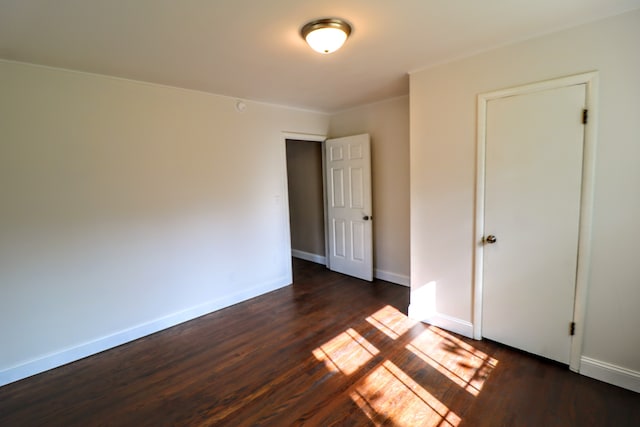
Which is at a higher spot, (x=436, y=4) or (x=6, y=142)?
(x=436, y=4)

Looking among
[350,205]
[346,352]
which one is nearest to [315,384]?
[346,352]

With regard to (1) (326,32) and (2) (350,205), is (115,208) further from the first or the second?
(2) (350,205)

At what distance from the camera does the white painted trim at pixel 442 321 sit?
2790 millimetres

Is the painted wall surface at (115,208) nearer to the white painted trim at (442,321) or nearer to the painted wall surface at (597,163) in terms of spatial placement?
the white painted trim at (442,321)

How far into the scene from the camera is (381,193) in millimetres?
4238

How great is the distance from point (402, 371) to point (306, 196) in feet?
11.8

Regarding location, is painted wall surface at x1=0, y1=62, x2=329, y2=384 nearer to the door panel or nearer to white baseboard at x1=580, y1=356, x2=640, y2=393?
the door panel

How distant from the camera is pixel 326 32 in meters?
1.91

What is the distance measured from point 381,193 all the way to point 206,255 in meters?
2.39

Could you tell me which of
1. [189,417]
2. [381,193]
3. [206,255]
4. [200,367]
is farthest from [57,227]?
[381,193]

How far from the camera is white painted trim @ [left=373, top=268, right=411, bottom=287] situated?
4.11 meters

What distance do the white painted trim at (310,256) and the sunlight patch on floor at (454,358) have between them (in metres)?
2.61

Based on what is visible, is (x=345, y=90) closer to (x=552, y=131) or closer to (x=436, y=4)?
(x=436, y=4)

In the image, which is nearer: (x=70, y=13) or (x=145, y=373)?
(x=70, y=13)
